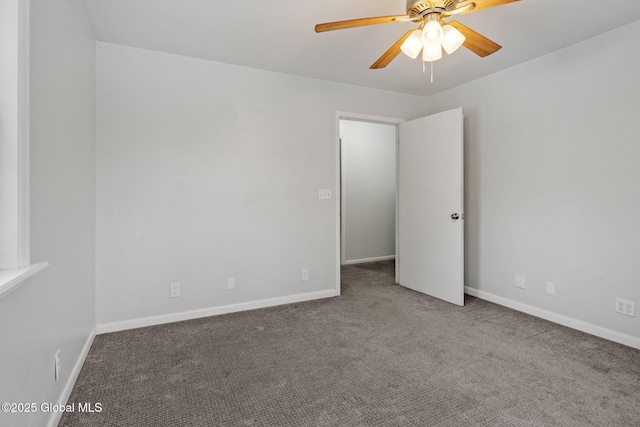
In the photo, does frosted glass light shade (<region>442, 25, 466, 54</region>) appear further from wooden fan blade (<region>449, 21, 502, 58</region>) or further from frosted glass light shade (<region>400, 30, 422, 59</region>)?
frosted glass light shade (<region>400, 30, 422, 59</region>)

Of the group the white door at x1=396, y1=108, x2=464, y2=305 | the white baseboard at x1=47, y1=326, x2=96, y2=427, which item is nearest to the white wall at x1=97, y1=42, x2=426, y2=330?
the white baseboard at x1=47, y1=326, x2=96, y2=427

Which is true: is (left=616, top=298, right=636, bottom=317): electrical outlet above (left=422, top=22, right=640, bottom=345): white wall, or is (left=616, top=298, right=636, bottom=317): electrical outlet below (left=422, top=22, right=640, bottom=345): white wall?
below

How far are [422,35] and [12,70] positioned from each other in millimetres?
1844

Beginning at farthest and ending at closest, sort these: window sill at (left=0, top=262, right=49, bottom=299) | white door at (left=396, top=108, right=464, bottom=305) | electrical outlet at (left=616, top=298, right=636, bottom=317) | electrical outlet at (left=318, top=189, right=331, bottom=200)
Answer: electrical outlet at (left=318, top=189, right=331, bottom=200) → white door at (left=396, top=108, right=464, bottom=305) → electrical outlet at (left=616, top=298, right=636, bottom=317) → window sill at (left=0, top=262, right=49, bottom=299)

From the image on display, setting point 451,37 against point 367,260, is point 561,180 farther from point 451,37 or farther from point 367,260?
point 367,260

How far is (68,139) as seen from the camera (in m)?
1.91

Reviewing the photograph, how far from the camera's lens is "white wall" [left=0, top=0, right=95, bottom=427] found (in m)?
1.26

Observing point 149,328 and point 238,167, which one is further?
point 238,167

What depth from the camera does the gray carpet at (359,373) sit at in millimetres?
1714

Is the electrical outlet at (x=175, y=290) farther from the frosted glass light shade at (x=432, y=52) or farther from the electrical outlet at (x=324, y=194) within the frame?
the frosted glass light shade at (x=432, y=52)

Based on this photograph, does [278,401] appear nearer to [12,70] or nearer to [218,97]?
[12,70]

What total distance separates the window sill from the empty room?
2 centimetres

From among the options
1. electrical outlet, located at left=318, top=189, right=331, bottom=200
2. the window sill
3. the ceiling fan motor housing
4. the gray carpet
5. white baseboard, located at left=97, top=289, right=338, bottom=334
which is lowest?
the gray carpet

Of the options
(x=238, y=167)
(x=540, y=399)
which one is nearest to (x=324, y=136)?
(x=238, y=167)
